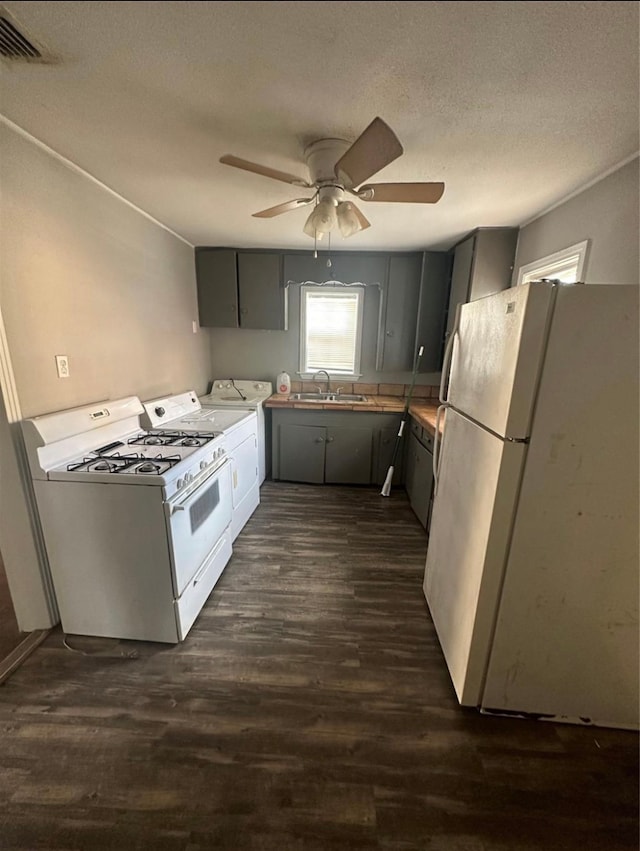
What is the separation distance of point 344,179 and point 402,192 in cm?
28

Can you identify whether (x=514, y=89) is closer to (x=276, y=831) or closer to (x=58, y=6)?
(x=58, y=6)

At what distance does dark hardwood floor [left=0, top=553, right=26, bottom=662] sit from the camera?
64.4 inches

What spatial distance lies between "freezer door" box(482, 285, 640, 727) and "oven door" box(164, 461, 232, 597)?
4.56ft

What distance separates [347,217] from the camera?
171 cm

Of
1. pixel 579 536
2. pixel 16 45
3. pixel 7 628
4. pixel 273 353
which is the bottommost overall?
pixel 7 628

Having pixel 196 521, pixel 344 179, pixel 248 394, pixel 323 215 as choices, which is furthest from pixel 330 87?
pixel 248 394

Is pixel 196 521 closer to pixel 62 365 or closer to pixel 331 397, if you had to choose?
pixel 62 365

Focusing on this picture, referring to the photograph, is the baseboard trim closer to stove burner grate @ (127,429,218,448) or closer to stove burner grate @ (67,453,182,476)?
stove burner grate @ (67,453,182,476)

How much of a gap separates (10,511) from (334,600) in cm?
170

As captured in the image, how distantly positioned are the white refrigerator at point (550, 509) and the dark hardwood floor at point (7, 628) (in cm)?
210

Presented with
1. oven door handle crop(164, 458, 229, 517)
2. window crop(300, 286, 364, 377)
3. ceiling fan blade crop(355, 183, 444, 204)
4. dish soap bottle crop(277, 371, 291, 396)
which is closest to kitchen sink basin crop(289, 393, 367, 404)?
dish soap bottle crop(277, 371, 291, 396)

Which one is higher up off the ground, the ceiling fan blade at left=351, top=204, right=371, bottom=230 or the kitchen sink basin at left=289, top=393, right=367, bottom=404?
the ceiling fan blade at left=351, top=204, right=371, bottom=230

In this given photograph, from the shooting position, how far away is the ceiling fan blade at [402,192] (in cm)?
151

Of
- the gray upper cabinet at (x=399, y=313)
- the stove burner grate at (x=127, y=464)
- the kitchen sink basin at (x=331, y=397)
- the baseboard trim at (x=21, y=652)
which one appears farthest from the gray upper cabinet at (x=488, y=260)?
the baseboard trim at (x=21, y=652)
